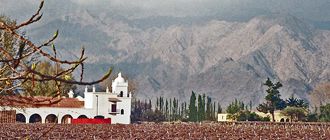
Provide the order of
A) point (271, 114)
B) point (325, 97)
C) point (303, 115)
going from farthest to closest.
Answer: point (325, 97), point (271, 114), point (303, 115)

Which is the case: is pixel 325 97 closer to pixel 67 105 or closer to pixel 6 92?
pixel 67 105

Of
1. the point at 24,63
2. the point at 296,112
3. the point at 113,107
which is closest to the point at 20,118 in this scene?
the point at 113,107

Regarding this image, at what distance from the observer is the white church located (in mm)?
72688

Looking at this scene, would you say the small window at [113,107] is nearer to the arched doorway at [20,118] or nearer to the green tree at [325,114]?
the arched doorway at [20,118]

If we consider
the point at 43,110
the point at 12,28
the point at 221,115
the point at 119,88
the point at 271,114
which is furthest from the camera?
the point at 221,115

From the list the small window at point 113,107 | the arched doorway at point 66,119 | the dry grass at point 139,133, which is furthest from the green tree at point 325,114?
the arched doorway at point 66,119

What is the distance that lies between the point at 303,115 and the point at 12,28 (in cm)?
9300

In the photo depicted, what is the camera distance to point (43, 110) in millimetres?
72312

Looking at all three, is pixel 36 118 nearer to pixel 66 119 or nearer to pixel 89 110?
pixel 66 119

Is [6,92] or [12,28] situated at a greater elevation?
[12,28]

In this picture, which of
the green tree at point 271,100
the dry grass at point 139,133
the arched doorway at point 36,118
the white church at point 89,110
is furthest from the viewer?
the green tree at point 271,100

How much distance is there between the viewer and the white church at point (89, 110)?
238 feet

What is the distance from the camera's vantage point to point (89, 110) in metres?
75.2

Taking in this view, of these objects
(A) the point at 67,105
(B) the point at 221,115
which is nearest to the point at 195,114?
(B) the point at 221,115
